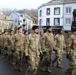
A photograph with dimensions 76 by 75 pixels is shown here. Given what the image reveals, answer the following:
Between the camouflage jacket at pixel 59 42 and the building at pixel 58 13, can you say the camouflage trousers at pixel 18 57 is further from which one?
the building at pixel 58 13

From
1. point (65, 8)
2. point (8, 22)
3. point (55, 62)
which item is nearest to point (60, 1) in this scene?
point (65, 8)

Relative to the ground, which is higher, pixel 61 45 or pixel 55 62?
pixel 61 45

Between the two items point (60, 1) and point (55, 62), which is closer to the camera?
point (55, 62)

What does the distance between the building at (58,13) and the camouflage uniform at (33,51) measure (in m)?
47.9

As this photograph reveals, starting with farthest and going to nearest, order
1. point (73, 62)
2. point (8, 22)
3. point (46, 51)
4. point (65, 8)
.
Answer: point (8, 22)
point (65, 8)
point (46, 51)
point (73, 62)

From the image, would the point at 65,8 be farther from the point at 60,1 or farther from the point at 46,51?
the point at 46,51

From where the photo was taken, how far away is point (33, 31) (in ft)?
37.3

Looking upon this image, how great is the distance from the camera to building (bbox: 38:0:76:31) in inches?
2377

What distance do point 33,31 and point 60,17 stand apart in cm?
5152

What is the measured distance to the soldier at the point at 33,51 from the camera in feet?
36.0

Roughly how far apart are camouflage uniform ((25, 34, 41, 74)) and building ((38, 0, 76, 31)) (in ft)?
157

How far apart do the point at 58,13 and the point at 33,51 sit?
172ft

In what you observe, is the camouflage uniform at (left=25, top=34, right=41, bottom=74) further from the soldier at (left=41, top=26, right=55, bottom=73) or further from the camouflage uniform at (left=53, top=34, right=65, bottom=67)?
the camouflage uniform at (left=53, top=34, right=65, bottom=67)

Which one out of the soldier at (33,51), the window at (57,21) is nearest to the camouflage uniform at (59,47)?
the soldier at (33,51)
